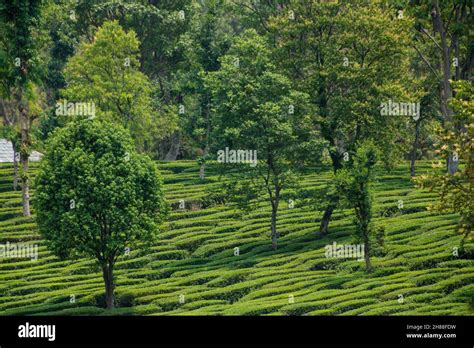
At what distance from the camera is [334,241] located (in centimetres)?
7344

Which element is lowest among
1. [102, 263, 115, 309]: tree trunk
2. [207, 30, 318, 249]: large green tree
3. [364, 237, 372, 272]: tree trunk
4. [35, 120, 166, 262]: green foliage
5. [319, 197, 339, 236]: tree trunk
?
[102, 263, 115, 309]: tree trunk

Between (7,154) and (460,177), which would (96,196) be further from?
(7,154)

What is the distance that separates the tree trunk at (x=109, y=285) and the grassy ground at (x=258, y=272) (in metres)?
0.86

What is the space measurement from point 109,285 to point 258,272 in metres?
9.38

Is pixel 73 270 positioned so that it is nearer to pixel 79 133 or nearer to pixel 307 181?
pixel 79 133

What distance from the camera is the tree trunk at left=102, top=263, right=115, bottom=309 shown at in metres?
64.8

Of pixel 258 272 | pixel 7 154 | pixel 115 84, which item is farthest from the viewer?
pixel 7 154

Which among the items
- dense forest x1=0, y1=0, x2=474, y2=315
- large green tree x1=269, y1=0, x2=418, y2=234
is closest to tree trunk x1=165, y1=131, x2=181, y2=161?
dense forest x1=0, y1=0, x2=474, y2=315

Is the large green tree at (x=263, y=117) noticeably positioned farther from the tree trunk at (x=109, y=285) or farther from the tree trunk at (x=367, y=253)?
the tree trunk at (x=109, y=285)

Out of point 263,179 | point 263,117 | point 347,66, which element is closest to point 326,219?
point 263,179

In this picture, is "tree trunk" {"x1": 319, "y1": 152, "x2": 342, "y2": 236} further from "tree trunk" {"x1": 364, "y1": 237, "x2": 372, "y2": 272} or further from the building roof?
the building roof

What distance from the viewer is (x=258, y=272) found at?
6875 cm

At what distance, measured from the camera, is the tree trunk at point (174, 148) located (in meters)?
111

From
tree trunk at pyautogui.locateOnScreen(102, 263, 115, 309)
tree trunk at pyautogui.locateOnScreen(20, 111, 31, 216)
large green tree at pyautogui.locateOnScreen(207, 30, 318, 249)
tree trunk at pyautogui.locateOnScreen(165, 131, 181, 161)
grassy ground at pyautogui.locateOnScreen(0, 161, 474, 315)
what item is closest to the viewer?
grassy ground at pyautogui.locateOnScreen(0, 161, 474, 315)
